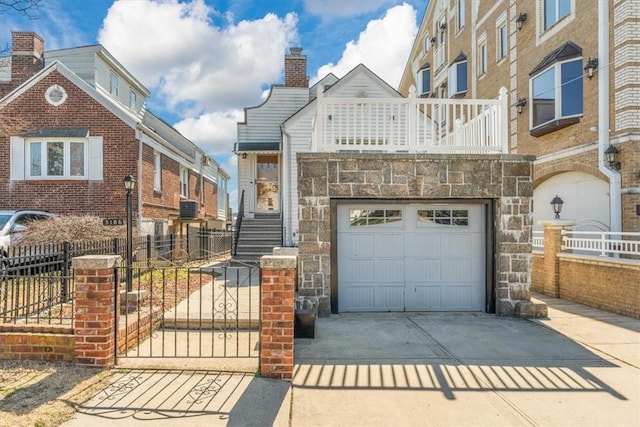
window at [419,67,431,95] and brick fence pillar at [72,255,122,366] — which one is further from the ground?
window at [419,67,431,95]

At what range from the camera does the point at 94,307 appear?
14.0ft

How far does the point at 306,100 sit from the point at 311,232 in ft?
35.6

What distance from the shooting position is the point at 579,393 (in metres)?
3.97

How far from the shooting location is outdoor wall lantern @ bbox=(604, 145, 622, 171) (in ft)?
32.5

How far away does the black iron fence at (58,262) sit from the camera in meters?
5.41

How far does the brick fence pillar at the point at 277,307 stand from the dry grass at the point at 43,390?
1.74m

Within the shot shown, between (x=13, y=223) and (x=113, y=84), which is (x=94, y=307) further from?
(x=113, y=84)

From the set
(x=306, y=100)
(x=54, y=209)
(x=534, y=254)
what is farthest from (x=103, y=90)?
(x=534, y=254)

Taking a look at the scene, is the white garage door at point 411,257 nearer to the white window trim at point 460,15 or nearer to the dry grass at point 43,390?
the dry grass at point 43,390

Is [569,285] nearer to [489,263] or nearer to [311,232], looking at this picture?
[489,263]

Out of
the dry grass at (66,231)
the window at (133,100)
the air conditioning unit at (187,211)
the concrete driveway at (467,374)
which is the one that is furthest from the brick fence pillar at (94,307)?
the window at (133,100)

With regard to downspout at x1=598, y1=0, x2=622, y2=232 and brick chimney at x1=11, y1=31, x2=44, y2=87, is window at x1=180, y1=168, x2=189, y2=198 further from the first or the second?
downspout at x1=598, y1=0, x2=622, y2=232

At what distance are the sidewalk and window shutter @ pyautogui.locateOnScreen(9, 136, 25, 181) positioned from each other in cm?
1190

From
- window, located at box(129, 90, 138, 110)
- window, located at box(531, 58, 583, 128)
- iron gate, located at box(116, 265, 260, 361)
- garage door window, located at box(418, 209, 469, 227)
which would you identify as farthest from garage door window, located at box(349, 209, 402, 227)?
window, located at box(129, 90, 138, 110)
